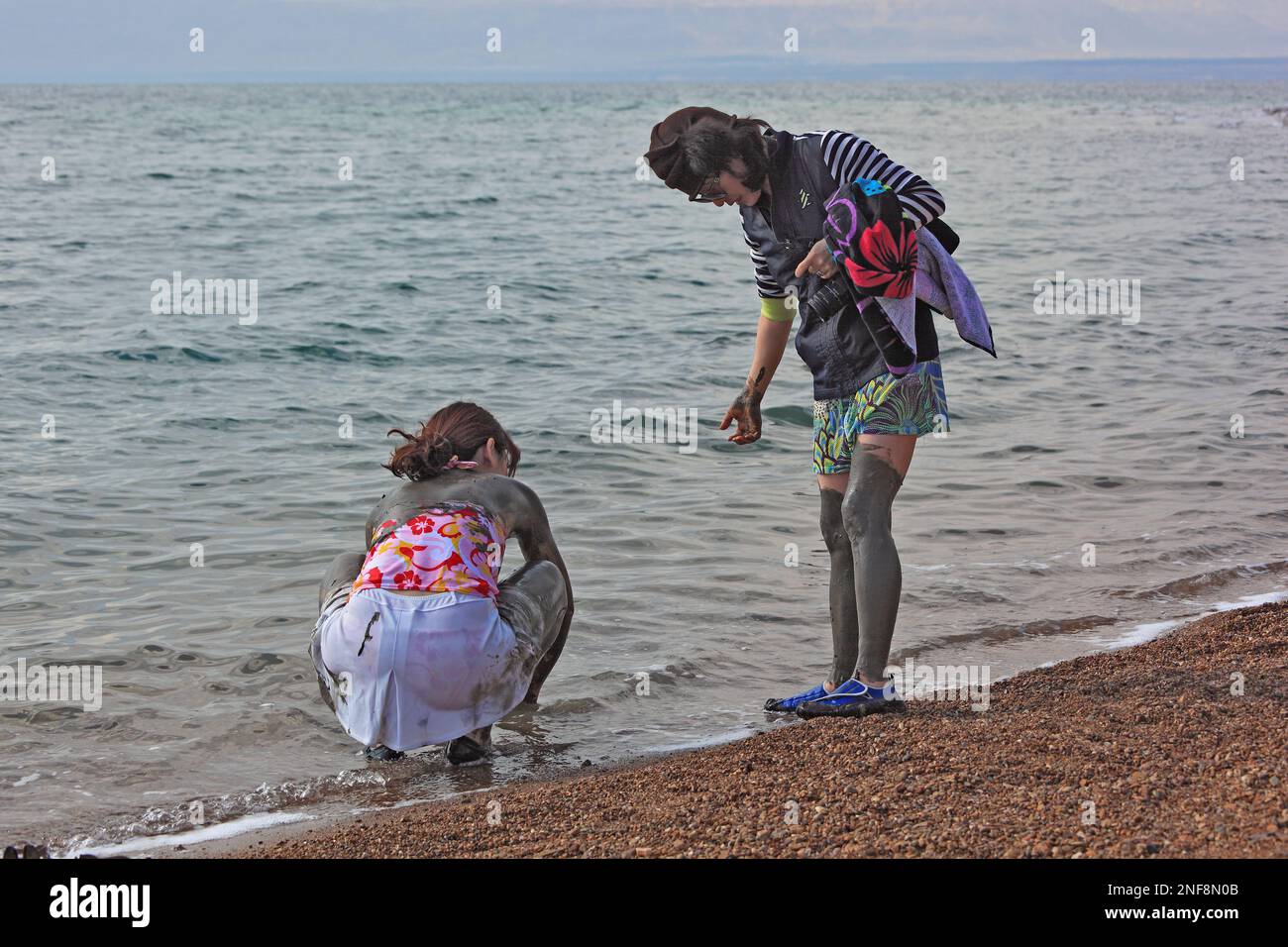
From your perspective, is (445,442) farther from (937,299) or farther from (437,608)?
(937,299)

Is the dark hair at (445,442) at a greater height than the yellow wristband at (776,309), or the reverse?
the yellow wristband at (776,309)

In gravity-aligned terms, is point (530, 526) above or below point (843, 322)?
below

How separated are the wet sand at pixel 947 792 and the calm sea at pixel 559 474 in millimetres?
619

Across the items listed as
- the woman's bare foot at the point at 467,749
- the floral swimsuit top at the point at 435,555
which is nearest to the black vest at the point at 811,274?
the floral swimsuit top at the point at 435,555

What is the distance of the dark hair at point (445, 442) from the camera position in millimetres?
4238

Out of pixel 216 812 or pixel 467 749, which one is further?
pixel 467 749

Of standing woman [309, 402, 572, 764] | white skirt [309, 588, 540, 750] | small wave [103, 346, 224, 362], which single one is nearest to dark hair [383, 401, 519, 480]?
standing woman [309, 402, 572, 764]

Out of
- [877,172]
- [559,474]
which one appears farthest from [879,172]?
[559,474]

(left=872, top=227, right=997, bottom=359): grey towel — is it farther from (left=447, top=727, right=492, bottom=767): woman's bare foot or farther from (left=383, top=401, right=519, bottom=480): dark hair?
(left=447, top=727, right=492, bottom=767): woman's bare foot

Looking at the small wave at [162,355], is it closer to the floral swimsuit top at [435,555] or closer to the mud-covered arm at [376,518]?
the mud-covered arm at [376,518]

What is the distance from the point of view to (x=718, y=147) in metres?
3.99

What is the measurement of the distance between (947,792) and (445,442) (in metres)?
1.95

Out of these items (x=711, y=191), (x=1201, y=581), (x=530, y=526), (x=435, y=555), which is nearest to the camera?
(x=435, y=555)

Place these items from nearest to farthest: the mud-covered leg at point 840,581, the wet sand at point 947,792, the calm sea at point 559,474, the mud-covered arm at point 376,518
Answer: the wet sand at point 947,792 < the mud-covered arm at point 376,518 < the mud-covered leg at point 840,581 < the calm sea at point 559,474
